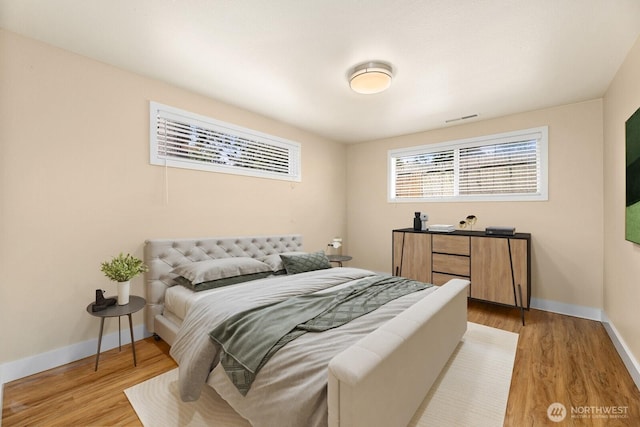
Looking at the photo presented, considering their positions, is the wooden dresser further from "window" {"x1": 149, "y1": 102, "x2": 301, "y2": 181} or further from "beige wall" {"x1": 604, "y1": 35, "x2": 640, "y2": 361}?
"window" {"x1": 149, "y1": 102, "x2": 301, "y2": 181}

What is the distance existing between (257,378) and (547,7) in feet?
9.24

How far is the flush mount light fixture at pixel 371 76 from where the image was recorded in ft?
7.75

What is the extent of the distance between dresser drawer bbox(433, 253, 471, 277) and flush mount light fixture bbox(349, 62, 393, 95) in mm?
2360

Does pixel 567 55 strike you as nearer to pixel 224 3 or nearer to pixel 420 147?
pixel 420 147

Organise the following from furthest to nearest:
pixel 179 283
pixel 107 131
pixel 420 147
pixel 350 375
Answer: pixel 420 147, pixel 179 283, pixel 107 131, pixel 350 375

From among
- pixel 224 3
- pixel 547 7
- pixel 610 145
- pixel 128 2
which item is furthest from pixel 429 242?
pixel 128 2

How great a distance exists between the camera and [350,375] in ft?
3.36

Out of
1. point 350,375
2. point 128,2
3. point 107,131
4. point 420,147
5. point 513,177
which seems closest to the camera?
point 350,375

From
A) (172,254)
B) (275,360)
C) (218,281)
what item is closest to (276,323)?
(275,360)

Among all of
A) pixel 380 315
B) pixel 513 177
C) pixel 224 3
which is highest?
pixel 224 3

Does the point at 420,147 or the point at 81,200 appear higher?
the point at 420,147

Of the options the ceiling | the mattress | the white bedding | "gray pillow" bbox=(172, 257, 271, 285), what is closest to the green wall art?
the ceiling

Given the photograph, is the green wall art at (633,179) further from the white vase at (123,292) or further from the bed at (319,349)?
the white vase at (123,292)

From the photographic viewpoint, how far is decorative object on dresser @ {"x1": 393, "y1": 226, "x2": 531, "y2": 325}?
10.1 feet
